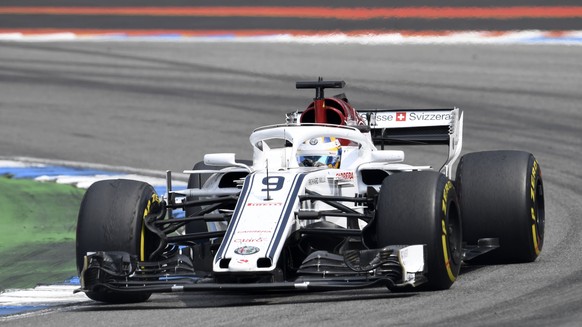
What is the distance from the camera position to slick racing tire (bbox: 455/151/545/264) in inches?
483

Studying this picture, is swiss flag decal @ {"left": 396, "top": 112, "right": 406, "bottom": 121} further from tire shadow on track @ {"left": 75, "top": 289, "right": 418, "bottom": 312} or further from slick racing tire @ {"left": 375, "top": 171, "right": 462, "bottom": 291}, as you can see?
tire shadow on track @ {"left": 75, "top": 289, "right": 418, "bottom": 312}

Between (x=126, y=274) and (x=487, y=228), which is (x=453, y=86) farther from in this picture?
(x=126, y=274)

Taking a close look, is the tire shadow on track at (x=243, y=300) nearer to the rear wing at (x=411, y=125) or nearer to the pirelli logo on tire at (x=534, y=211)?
the pirelli logo on tire at (x=534, y=211)

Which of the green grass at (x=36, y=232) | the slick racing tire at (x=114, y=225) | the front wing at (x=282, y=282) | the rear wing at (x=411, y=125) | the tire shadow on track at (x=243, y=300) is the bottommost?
the green grass at (x=36, y=232)

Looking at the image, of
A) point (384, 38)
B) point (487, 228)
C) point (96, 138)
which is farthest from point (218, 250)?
point (384, 38)

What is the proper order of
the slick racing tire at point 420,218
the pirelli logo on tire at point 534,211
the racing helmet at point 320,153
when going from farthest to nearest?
the pirelli logo on tire at point 534,211 < the racing helmet at point 320,153 < the slick racing tire at point 420,218

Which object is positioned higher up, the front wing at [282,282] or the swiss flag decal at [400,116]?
the swiss flag decal at [400,116]

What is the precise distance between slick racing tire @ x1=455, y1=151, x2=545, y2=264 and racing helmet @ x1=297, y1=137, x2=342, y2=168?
1133 millimetres

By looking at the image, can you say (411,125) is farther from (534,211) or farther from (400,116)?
(534,211)

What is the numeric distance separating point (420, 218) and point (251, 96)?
13.0 metres

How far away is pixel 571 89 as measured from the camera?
74.6ft

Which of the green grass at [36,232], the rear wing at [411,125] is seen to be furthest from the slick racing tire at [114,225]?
the rear wing at [411,125]

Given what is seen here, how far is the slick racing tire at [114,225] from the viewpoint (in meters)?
11.1

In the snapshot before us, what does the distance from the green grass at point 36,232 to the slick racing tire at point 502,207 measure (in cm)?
361
